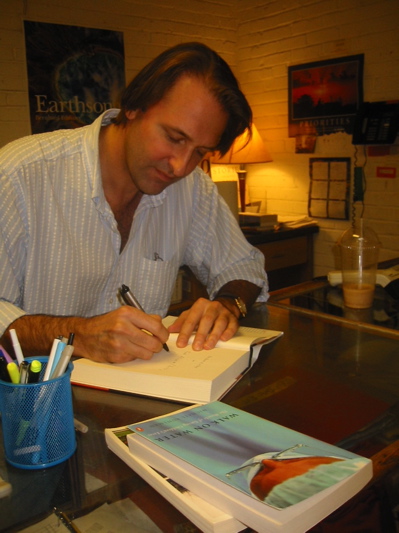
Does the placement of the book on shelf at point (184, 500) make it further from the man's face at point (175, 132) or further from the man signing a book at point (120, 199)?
the man's face at point (175, 132)

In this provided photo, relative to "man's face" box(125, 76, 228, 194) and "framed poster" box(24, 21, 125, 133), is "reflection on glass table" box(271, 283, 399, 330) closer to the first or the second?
"man's face" box(125, 76, 228, 194)

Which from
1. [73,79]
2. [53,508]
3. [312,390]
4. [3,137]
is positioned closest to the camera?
[53,508]

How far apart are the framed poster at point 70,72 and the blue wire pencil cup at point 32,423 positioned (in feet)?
7.94

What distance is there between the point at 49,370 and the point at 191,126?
0.74 m

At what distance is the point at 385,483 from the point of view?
59cm

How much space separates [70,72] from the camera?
2863mm

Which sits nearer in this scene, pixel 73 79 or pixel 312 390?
pixel 312 390

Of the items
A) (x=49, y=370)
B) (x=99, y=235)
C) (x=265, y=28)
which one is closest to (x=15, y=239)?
(x=99, y=235)

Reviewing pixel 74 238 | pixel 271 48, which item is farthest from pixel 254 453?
pixel 271 48

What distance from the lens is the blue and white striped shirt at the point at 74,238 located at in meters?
1.18

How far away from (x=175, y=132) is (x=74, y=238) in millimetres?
356

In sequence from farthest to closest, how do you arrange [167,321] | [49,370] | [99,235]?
1. [99,235]
2. [167,321]
3. [49,370]

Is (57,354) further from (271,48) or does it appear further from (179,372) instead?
(271,48)

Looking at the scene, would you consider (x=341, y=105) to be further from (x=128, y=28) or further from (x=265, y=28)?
(x=128, y=28)
